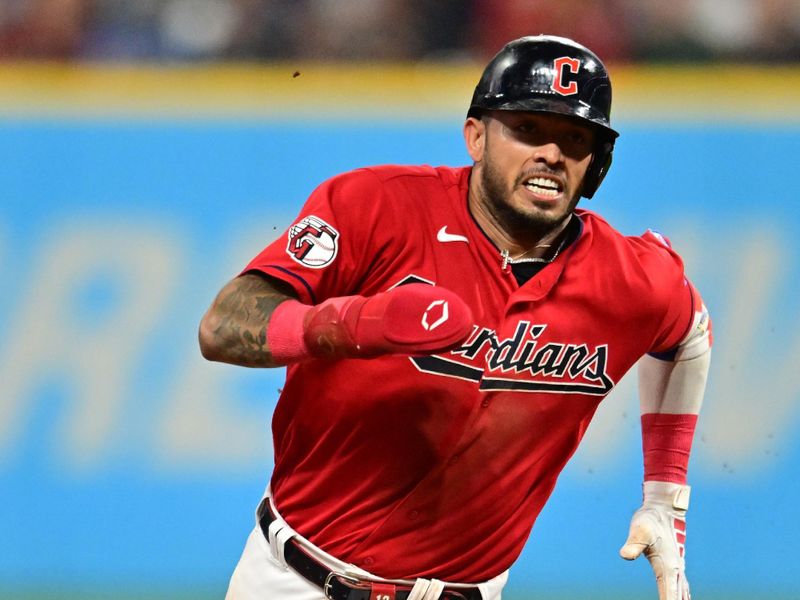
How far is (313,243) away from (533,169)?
1.94 feet

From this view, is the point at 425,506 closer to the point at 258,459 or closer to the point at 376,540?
the point at 376,540

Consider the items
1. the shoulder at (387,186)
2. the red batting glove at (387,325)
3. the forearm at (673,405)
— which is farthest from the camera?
the forearm at (673,405)

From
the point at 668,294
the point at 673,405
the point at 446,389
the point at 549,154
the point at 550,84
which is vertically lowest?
the point at 446,389

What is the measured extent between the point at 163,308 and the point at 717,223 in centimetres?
220

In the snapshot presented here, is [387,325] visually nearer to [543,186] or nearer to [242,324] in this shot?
[242,324]

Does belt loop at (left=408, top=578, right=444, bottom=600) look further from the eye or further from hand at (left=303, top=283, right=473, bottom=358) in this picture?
the eye

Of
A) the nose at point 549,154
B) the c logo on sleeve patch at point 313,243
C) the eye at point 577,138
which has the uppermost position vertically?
the eye at point 577,138

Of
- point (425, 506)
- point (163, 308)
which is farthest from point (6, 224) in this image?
point (425, 506)

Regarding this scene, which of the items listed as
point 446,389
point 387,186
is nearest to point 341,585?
point 446,389

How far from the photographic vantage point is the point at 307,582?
3049 mm

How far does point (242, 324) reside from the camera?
248cm

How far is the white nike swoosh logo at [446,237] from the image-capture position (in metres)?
2.92

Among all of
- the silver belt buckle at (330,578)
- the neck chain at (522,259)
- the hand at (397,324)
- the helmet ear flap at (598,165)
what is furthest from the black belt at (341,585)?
the helmet ear flap at (598,165)

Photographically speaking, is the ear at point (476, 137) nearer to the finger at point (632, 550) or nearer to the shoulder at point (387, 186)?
the shoulder at point (387, 186)
